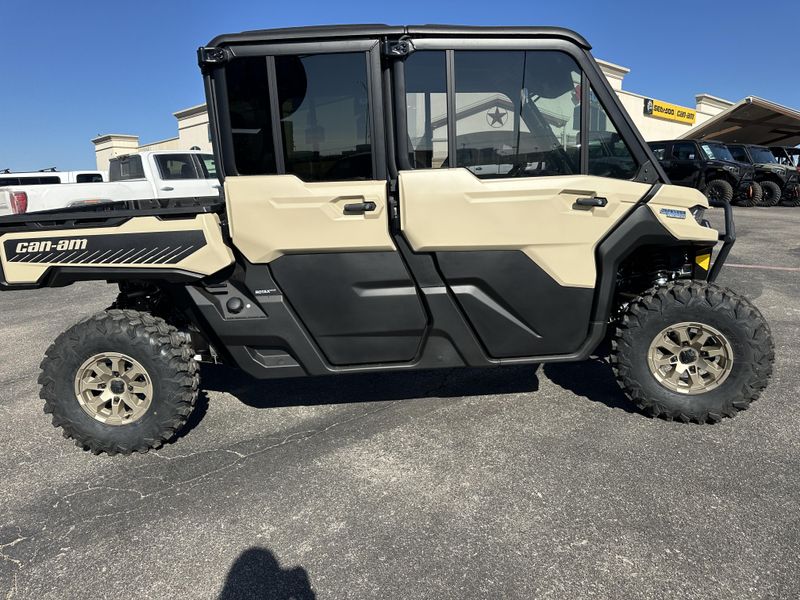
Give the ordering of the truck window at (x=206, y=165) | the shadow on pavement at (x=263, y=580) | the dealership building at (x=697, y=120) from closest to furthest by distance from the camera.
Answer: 1. the shadow on pavement at (x=263, y=580)
2. the truck window at (x=206, y=165)
3. the dealership building at (x=697, y=120)

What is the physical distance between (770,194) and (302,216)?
58.1 feet

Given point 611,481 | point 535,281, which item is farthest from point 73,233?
point 611,481

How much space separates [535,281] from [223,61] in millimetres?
2129

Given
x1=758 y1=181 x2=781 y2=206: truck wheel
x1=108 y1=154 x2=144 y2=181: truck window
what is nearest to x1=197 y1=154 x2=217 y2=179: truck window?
x1=108 y1=154 x2=144 y2=181: truck window

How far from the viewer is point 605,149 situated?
2936 mm

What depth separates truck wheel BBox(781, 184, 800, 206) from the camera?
15.6 meters

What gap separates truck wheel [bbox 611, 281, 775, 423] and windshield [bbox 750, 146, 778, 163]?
624 inches

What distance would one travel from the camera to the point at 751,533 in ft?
7.36

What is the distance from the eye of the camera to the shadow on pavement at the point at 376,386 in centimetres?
375

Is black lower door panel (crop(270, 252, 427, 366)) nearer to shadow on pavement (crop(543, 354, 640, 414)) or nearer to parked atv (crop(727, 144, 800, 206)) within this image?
shadow on pavement (crop(543, 354, 640, 414))

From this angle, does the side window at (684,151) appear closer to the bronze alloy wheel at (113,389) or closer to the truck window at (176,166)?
the truck window at (176,166)

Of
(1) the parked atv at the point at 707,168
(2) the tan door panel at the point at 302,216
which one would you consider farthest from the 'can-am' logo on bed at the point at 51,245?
(1) the parked atv at the point at 707,168

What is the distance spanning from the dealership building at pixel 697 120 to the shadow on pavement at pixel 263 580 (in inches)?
755

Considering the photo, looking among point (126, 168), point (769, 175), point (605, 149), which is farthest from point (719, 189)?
point (126, 168)
